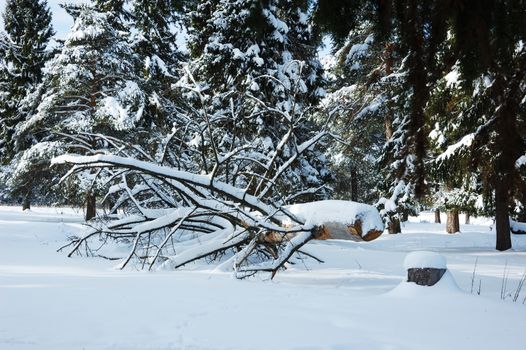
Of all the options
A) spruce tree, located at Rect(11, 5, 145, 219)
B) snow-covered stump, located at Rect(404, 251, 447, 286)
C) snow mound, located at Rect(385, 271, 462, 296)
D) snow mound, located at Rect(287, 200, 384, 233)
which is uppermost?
spruce tree, located at Rect(11, 5, 145, 219)

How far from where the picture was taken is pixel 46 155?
51.6 feet

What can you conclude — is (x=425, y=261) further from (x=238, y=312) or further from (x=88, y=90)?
(x=88, y=90)

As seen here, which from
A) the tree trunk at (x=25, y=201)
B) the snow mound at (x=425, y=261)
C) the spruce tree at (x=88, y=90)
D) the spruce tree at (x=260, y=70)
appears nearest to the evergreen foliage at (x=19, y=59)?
the tree trunk at (x=25, y=201)

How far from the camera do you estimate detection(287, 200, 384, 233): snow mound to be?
17.8 ft

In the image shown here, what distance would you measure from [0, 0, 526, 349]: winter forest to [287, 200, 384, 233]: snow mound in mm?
20

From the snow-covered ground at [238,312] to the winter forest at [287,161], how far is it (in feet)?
0.11

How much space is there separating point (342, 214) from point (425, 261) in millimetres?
1339

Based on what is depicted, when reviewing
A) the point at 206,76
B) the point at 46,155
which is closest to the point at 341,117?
the point at 206,76

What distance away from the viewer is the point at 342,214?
18.1 ft

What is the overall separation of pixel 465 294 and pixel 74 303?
11.7 feet

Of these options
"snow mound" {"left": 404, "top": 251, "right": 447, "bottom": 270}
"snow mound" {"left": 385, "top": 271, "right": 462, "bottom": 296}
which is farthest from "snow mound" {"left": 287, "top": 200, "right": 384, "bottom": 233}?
"snow mound" {"left": 385, "top": 271, "right": 462, "bottom": 296}

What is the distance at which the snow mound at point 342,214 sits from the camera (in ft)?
17.8

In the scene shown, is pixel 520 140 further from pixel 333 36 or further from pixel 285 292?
pixel 285 292

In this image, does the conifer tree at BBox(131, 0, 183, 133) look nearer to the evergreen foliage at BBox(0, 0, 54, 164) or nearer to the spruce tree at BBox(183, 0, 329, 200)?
the spruce tree at BBox(183, 0, 329, 200)
